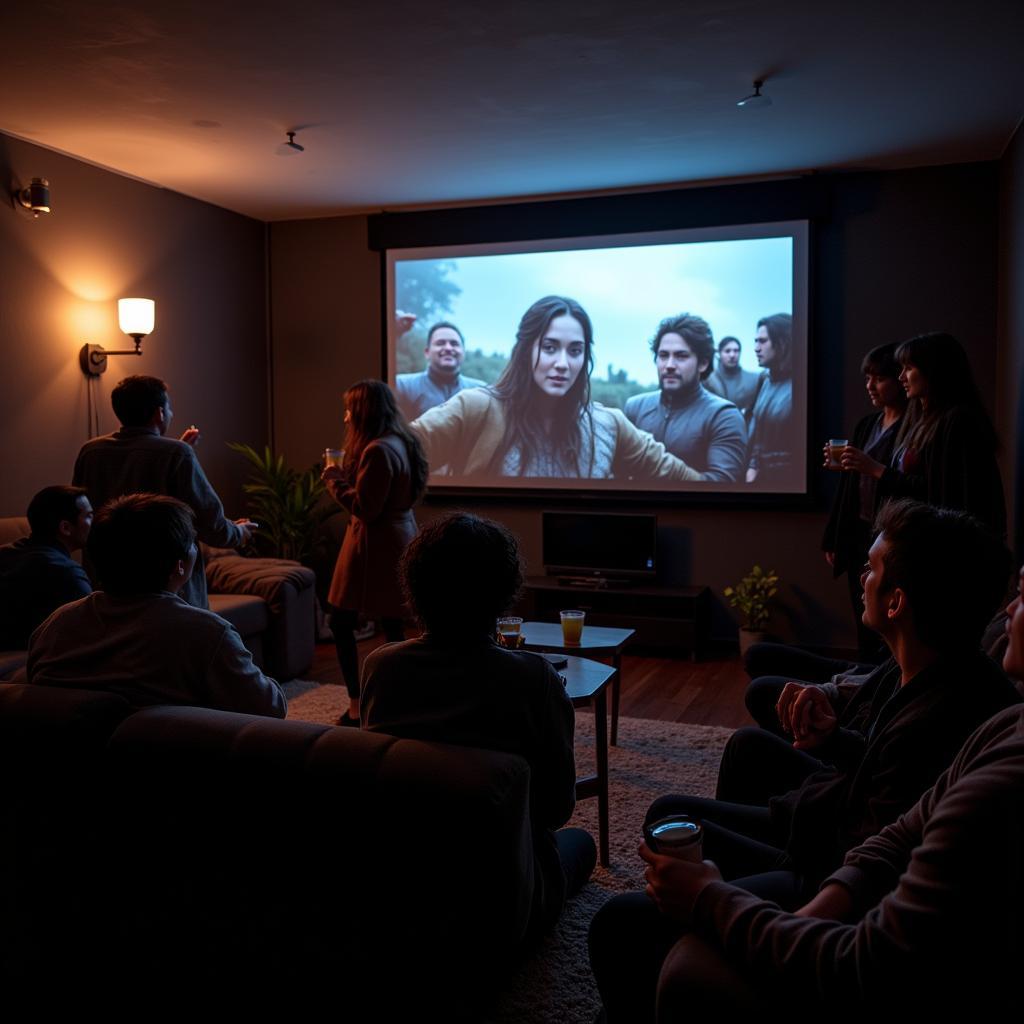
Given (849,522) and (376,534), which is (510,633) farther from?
(849,522)

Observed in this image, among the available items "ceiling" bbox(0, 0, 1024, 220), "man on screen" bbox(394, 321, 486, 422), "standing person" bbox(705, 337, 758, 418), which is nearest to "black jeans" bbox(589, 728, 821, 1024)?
"ceiling" bbox(0, 0, 1024, 220)

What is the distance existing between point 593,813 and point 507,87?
2.73 meters

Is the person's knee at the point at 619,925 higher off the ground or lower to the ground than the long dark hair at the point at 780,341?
lower

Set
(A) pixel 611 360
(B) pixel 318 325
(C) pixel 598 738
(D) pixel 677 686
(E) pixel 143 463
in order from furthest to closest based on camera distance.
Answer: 1. (B) pixel 318 325
2. (A) pixel 611 360
3. (D) pixel 677 686
4. (E) pixel 143 463
5. (C) pixel 598 738

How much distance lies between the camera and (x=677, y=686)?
4430 millimetres

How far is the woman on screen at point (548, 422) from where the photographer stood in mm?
5477

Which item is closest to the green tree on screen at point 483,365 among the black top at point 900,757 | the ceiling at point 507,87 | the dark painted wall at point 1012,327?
the ceiling at point 507,87

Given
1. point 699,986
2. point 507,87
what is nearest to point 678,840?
point 699,986

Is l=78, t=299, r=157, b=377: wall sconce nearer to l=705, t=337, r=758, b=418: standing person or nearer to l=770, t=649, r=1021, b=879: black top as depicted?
l=705, t=337, r=758, b=418: standing person

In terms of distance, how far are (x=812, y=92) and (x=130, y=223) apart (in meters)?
3.47

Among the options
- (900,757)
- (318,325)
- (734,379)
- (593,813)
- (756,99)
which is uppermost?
(756,99)

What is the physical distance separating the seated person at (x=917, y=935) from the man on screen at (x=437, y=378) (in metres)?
4.91

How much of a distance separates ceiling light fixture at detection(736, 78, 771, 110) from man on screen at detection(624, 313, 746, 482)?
1.59 metres

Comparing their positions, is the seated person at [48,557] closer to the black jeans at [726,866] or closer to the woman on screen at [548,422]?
the black jeans at [726,866]
